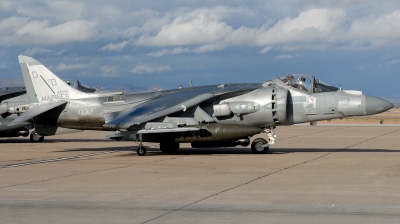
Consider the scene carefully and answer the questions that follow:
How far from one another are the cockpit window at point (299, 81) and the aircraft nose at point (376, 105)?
1935 millimetres

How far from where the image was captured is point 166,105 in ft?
60.1

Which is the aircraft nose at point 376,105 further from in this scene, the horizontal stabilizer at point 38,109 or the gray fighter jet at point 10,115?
the gray fighter jet at point 10,115

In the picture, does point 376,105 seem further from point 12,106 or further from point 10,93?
point 10,93

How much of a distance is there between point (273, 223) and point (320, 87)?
11.5 meters

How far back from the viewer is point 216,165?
1510cm

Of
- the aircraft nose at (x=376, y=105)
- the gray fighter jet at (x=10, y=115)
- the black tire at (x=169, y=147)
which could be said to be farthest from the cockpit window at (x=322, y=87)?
the gray fighter jet at (x=10, y=115)

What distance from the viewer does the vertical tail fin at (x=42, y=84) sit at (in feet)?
66.0

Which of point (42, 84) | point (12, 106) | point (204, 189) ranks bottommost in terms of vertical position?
point (204, 189)

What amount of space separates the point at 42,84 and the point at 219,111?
655cm

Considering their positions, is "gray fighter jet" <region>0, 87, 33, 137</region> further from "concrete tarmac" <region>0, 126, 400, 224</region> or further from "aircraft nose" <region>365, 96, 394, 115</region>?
"aircraft nose" <region>365, 96, 394, 115</region>

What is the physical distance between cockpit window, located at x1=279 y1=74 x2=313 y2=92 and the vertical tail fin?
7.05 meters

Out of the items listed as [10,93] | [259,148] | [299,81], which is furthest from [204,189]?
[10,93]

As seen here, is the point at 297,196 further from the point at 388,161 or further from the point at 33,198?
the point at 388,161

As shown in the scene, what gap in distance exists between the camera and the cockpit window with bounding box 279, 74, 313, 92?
18438 millimetres
